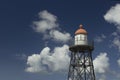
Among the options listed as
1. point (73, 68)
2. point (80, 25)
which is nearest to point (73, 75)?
point (73, 68)

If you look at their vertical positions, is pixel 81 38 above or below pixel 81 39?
above

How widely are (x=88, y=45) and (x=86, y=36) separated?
1.92 metres

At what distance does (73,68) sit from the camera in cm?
13975

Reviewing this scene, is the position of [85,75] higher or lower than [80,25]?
lower

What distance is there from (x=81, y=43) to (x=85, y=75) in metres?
6.59

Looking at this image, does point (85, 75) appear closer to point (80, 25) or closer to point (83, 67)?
point (83, 67)

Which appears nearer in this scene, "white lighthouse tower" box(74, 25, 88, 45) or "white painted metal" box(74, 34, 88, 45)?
"white painted metal" box(74, 34, 88, 45)

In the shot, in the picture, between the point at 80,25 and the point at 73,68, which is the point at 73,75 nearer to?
the point at 73,68

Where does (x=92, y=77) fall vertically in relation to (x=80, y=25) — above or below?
below

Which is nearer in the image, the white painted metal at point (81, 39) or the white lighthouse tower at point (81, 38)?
the white painted metal at point (81, 39)

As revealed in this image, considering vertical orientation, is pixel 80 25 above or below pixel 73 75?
above

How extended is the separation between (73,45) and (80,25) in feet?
15.9

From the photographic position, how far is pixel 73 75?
140 metres

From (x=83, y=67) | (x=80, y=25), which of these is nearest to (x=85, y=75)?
(x=83, y=67)
